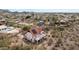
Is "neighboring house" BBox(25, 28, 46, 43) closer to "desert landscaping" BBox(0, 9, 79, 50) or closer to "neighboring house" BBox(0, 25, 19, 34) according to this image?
"desert landscaping" BBox(0, 9, 79, 50)

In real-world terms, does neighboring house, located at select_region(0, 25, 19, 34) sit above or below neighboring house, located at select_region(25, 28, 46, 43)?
above

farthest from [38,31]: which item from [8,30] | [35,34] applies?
[8,30]

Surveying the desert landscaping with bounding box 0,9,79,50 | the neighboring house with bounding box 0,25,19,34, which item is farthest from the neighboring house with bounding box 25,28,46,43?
the neighboring house with bounding box 0,25,19,34

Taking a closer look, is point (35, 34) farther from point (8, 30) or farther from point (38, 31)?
point (8, 30)
